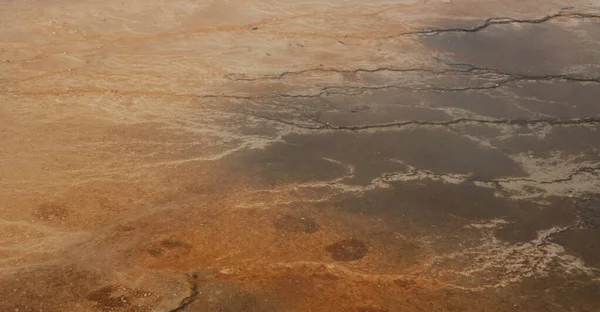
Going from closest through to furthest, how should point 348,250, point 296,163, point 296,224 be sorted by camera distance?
1. point 348,250
2. point 296,224
3. point 296,163

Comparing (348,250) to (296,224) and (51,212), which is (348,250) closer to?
(296,224)

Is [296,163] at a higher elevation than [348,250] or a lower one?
higher

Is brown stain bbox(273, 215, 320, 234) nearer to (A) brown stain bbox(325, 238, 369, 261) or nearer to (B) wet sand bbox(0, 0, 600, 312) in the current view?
(B) wet sand bbox(0, 0, 600, 312)

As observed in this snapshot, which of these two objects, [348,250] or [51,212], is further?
[51,212]

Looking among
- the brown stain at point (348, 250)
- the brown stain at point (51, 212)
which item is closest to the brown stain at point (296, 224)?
the brown stain at point (348, 250)

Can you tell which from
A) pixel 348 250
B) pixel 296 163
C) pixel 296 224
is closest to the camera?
pixel 348 250

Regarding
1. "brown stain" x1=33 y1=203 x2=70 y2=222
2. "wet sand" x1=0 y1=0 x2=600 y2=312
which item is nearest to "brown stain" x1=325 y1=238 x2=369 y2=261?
"wet sand" x1=0 y1=0 x2=600 y2=312

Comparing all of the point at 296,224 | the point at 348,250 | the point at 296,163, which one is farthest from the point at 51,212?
the point at 348,250

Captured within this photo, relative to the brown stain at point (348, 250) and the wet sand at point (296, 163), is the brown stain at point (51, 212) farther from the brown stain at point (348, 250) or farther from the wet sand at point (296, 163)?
the brown stain at point (348, 250)

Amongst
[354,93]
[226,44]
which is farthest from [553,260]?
[226,44]

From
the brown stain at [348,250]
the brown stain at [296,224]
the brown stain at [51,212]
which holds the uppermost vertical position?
the brown stain at [51,212]
